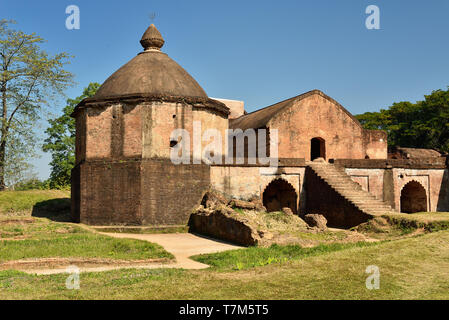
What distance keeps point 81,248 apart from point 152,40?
1127cm

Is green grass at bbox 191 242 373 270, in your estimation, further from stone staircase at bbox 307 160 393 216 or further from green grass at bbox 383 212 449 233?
stone staircase at bbox 307 160 393 216

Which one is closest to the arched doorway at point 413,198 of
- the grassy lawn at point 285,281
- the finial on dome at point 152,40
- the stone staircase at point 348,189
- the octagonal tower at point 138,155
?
the stone staircase at point 348,189

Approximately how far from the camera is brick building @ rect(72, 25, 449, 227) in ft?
50.3

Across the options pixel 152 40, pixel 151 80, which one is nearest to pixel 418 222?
pixel 151 80

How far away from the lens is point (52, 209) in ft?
68.2

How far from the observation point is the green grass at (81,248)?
9820mm

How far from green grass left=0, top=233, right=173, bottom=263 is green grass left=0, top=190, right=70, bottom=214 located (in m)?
9.32

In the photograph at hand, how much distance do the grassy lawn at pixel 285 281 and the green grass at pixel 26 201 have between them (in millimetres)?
13477

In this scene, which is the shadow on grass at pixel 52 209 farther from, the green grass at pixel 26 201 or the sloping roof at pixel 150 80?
the sloping roof at pixel 150 80

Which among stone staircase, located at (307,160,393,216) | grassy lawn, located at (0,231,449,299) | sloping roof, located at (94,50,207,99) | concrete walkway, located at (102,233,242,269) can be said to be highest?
sloping roof, located at (94,50,207,99)

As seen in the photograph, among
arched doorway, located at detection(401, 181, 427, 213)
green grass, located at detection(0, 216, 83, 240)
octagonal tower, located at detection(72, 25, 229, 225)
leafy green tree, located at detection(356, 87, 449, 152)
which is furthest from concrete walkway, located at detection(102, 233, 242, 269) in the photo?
leafy green tree, located at detection(356, 87, 449, 152)

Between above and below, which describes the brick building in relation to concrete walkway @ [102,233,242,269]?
above
